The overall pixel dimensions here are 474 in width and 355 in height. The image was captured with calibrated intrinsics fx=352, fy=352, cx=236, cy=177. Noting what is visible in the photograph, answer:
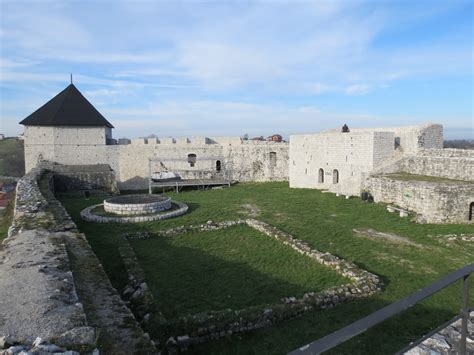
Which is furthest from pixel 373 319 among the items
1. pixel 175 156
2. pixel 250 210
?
pixel 175 156

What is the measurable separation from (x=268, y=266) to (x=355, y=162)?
33.4 ft

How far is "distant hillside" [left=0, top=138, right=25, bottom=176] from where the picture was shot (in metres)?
45.7

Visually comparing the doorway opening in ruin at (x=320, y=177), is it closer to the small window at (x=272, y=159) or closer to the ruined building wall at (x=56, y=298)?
the small window at (x=272, y=159)

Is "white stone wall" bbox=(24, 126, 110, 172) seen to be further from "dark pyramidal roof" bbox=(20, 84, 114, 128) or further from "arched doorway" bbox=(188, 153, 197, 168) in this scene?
"arched doorway" bbox=(188, 153, 197, 168)

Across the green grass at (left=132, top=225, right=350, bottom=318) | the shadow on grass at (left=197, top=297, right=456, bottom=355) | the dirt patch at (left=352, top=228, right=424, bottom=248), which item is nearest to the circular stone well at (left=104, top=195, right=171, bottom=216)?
the green grass at (left=132, top=225, right=350, bottom=318)

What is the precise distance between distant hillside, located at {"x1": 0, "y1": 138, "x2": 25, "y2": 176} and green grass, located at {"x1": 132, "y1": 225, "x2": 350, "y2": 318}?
44874mm

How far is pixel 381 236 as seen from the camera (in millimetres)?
9758

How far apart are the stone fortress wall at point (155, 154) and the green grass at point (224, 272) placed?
12302 mm

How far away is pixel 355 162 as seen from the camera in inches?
639

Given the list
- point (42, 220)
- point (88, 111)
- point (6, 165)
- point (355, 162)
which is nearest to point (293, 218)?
point (355, 162)

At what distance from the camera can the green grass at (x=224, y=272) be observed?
6074 millimetres

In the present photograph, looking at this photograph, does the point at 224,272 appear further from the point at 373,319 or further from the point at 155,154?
the point at 155,154

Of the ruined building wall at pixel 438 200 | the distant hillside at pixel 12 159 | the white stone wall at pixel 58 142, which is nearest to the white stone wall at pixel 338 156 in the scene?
the ruined building wall at pixel 438 200

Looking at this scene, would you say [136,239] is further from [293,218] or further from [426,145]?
[426,145]
